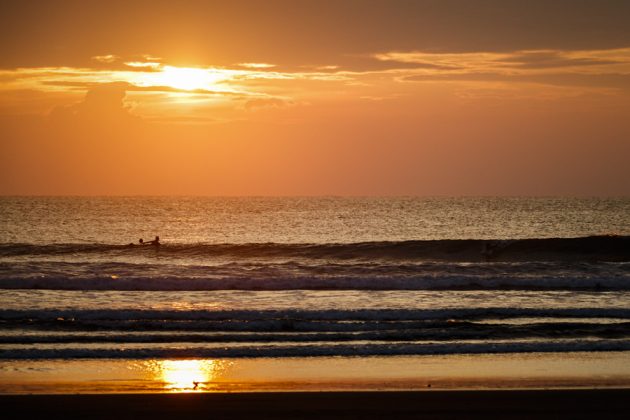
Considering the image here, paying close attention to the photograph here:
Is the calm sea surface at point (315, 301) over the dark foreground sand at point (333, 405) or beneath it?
over

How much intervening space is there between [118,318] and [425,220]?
2506 inches

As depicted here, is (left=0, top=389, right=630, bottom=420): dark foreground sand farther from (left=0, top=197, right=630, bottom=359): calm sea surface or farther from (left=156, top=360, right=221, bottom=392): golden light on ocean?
(left=0, top=197, right=630, bottom=359): calm sea surface

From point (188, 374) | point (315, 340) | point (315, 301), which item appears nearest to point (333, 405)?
point (188, 374)

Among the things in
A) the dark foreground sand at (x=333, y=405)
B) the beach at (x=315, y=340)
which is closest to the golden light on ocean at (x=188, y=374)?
the beach at (x=315, y=340)

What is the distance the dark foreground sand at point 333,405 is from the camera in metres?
10.1

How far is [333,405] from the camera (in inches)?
414

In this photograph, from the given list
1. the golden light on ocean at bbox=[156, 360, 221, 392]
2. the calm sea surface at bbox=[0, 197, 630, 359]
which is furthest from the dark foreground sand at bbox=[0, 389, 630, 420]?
the calm sea surface at bbox=[0, 197, 630, 359]

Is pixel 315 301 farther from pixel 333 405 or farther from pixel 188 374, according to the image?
pixel 333 405

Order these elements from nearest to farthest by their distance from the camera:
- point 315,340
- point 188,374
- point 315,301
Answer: point 188,374 < point 315,340 < point 315,301

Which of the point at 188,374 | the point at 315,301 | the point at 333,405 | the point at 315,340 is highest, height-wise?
the point at 315,301

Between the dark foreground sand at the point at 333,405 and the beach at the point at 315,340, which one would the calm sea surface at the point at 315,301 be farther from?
the dark foreground sand at the point at 333,405

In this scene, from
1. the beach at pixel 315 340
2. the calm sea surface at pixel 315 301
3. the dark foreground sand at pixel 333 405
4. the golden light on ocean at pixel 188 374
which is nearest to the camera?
the dark foreground sand at pixel 333 405

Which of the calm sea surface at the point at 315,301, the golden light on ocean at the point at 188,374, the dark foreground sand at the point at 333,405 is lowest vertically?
the dark foreground sand at the point at 333,405

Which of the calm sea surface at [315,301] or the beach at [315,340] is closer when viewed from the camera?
the beach at [315,340]
